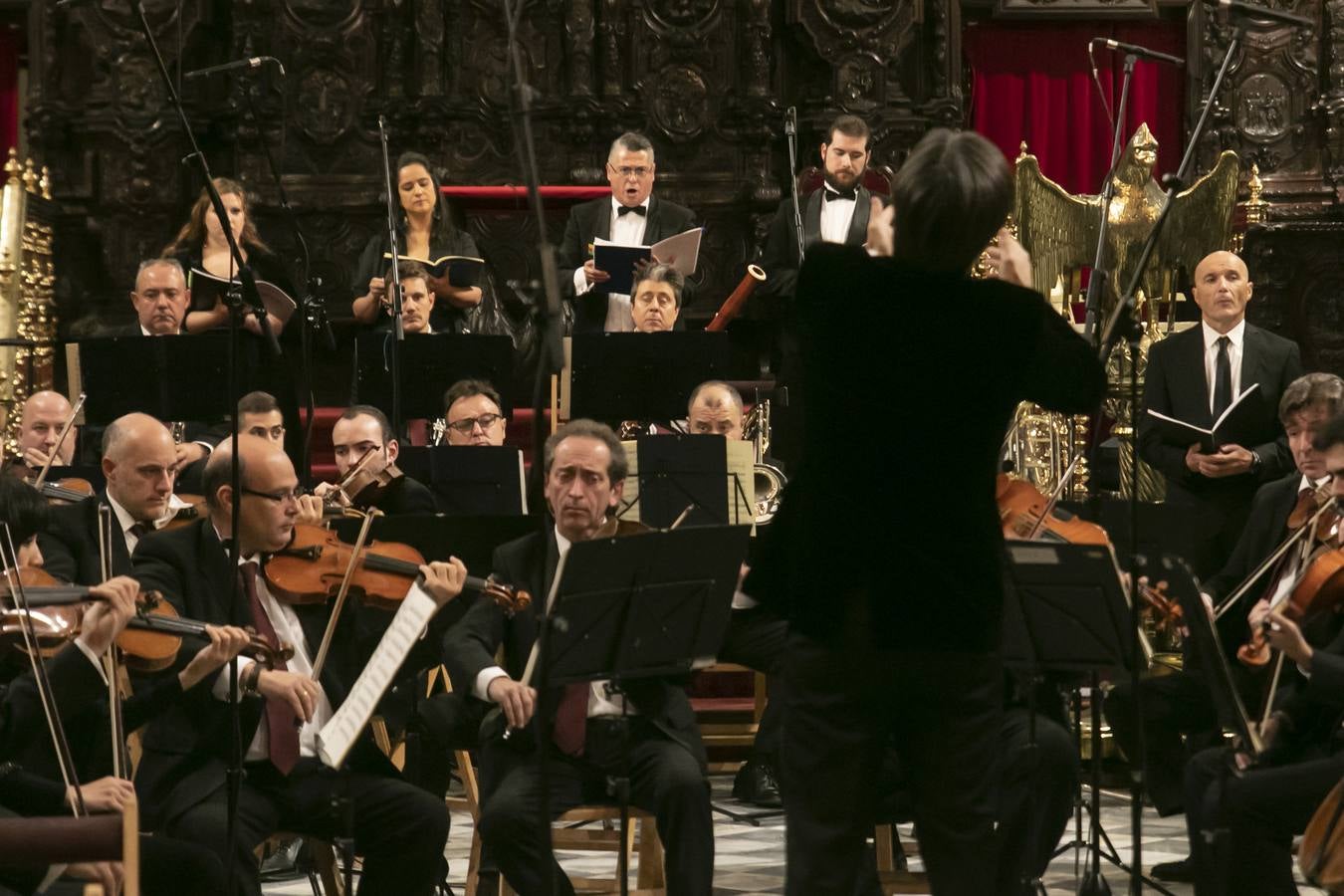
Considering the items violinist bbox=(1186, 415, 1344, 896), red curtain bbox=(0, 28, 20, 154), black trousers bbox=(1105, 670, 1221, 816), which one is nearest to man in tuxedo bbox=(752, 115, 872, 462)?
black trousers bbox=(1105, 670, 1221, 816)

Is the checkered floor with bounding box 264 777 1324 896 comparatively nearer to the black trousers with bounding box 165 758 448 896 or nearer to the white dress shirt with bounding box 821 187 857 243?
the black trousers with bounding box 165 758 448 896

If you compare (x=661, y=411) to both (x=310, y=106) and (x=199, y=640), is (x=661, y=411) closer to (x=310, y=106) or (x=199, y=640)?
(x=199, y=640)

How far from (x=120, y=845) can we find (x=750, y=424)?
216 inches

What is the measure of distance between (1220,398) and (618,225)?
301 cm

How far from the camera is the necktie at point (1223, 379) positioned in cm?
771

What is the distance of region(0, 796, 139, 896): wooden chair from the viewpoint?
150 inches

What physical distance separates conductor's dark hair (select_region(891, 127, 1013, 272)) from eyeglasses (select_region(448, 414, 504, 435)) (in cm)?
458

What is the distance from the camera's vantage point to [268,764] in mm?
4855

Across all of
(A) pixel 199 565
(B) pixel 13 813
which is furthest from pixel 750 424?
(B) pixel 13 813

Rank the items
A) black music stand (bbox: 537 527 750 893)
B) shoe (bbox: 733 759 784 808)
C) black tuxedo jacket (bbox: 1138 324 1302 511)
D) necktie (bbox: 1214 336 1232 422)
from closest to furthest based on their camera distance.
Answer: black music stand (bbox: 537 527 750 893), shoe (bbox: 733 759 784 808), black tuxedo jacket (bbox: 1138 324 1302 511), necktie (bbox: 1214 336 1232 422)

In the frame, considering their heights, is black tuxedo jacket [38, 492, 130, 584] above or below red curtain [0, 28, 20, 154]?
below

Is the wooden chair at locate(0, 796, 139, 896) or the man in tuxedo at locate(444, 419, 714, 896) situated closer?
the wooden chair at locate(0, 796, 139, 896)

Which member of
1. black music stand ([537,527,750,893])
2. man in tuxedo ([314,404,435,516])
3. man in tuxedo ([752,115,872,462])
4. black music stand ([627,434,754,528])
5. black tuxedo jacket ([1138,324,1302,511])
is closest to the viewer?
black music stand ([537,527,750,893])

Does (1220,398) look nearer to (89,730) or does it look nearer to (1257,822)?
(1257,822)
